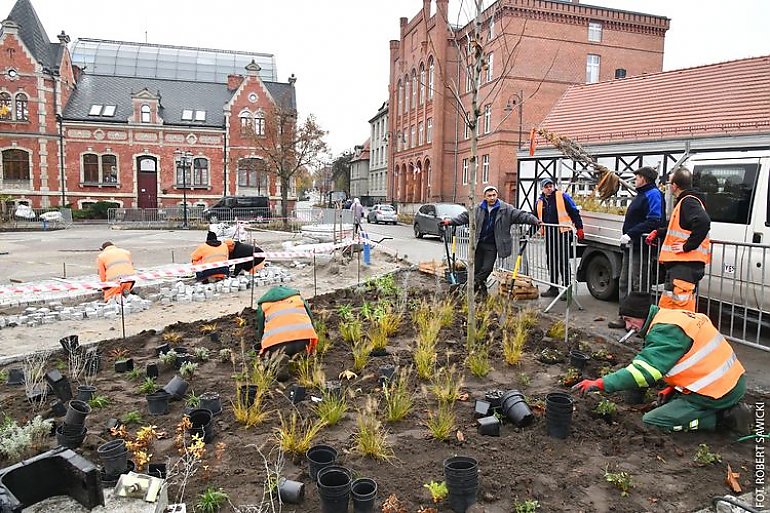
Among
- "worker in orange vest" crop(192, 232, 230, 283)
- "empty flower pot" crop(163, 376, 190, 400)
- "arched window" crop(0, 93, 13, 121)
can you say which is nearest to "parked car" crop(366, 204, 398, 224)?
"worker in orange vest" crop(192, 232, 230, 283)

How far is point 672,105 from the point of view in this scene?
15.7 metres

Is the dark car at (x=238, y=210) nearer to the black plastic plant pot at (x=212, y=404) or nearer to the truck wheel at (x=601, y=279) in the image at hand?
the truck wheel at (x=601, y=279)

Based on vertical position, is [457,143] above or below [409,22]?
below

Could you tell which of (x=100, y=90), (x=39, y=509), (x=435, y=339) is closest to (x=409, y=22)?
(x=100, y=90)

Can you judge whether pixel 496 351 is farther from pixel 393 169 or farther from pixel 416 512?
pixel 393 169

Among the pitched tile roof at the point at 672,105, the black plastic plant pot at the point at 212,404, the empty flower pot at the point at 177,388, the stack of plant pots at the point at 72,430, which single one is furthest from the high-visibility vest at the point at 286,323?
the pitched tile roof at the point at 672,105

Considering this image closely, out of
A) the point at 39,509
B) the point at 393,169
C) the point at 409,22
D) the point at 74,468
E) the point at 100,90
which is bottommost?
the point at 39,509

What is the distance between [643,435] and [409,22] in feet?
169

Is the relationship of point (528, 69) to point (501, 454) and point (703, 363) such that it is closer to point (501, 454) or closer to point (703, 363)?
point (703, 363)

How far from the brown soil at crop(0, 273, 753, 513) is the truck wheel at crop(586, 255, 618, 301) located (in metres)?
3.65

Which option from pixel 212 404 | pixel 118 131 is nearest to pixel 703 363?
pixel 212 404

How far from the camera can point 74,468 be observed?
324cm

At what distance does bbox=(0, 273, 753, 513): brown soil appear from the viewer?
3408 millimetres

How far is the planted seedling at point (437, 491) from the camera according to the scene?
3.32m
